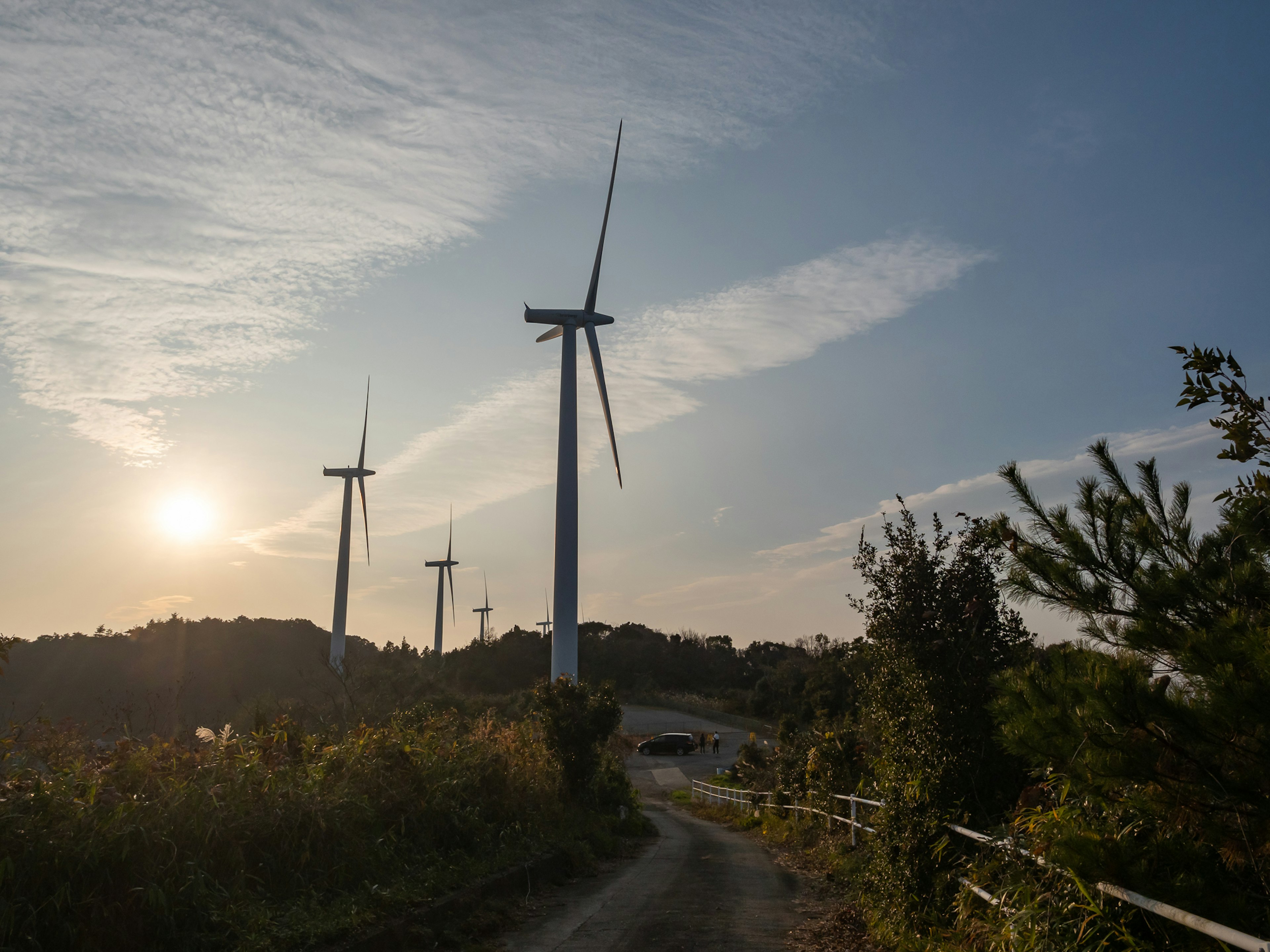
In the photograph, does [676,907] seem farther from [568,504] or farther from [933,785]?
[568,504]

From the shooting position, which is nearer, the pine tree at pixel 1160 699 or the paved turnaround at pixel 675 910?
the pine tree at pixel 1160 699

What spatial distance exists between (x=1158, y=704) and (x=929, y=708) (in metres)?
4.52

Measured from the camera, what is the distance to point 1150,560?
5.42 meters

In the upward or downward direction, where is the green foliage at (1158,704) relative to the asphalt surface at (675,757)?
upward

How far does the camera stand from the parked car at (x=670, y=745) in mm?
58188

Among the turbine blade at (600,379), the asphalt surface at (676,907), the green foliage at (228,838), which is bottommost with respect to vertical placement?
the asphalt surface at (676,907)

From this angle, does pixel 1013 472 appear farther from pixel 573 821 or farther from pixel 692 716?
pixel 692 716

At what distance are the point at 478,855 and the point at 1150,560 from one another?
31.8 ft

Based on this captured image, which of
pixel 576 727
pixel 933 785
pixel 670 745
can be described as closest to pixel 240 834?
pixel 933 785

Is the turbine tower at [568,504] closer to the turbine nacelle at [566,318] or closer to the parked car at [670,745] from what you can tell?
the turbine nacelle at [566,318]

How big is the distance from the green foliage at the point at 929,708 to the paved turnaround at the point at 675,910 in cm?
148

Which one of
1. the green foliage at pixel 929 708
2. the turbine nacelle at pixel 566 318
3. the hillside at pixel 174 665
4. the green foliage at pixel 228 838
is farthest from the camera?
the hillside at pixel 174 665

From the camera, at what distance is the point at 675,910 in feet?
35.0

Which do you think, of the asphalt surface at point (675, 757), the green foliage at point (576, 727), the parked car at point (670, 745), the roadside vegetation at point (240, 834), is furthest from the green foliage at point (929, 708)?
the parked car at point (670, 745)
